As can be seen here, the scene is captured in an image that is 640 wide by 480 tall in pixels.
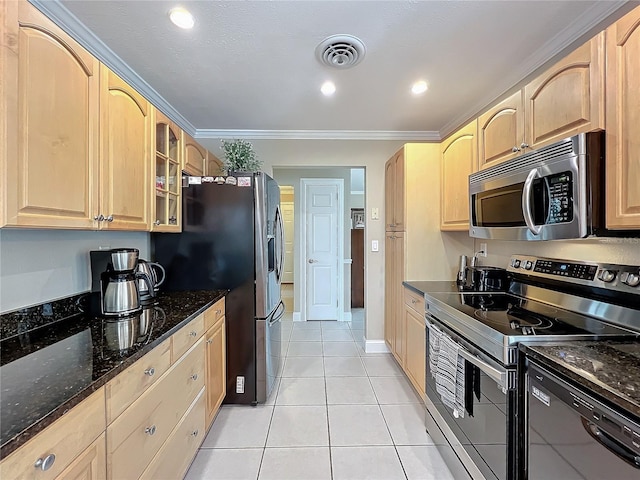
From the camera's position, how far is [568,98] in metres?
1.36

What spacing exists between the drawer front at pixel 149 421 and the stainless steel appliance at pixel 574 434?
1.43 metres

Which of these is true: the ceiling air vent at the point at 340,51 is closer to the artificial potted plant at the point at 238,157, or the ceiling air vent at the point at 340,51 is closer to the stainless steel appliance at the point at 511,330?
the artificial potted plant at the point at 238,157

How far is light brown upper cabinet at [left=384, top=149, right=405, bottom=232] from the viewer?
9.30ft

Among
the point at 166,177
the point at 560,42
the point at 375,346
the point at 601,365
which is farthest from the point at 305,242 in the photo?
the point at 601,365

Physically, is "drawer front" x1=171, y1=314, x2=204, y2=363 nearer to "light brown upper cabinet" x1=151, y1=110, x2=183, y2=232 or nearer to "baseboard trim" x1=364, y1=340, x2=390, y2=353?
"light brown upper cabinet" x1=151, y1=110, x2=183, y2=232

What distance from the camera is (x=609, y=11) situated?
151 centimetres

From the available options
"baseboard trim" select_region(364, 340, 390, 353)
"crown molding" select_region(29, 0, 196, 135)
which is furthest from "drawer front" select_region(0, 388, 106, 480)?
"baseboard trim" select_region(364, 340, 390, 353)

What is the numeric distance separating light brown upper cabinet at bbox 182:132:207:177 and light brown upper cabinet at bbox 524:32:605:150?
2.23m

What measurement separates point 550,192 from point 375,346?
8.23ft

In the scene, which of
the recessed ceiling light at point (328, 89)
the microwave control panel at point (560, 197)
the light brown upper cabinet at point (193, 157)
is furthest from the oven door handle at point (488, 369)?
the light brown upper cabinet at point (193, 157)

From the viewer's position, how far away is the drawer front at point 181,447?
1273 millimetres

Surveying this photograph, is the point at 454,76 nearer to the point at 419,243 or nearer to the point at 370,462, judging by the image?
the point at 419,243

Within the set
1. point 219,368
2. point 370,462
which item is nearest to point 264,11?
point 219,368

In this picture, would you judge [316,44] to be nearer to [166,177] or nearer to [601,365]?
[166,177]
